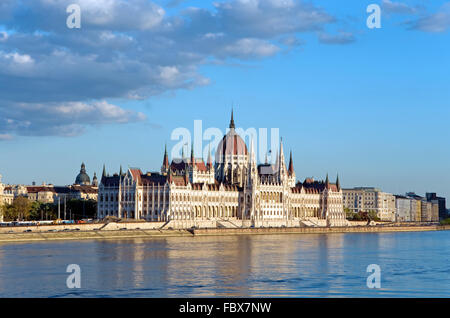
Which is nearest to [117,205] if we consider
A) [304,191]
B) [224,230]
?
[224,230]

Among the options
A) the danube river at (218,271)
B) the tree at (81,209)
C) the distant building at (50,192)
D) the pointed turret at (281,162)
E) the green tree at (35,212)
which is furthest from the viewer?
the distant building at (50,192)

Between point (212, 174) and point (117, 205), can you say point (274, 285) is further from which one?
point (212, 174)

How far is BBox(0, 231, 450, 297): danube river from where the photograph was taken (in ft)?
130

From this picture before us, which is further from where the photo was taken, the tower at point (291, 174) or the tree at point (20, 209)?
the tower at point (291, 174)

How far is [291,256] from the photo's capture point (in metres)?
62.8

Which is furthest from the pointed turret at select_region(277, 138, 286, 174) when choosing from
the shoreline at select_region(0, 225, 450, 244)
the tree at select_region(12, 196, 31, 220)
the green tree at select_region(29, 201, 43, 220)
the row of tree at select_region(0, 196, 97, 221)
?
the tree at select_region(12, 196, 31, 220)

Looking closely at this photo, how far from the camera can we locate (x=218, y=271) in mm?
49344

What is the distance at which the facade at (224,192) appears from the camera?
4771 inches

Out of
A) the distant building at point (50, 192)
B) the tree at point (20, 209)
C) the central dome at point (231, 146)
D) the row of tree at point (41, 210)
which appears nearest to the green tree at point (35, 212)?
the row of tree at point (41, 210)

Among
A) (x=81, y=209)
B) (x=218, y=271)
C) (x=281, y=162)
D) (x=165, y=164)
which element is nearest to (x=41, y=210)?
(x=81, y=209)

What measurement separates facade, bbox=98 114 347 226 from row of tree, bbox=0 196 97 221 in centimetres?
617

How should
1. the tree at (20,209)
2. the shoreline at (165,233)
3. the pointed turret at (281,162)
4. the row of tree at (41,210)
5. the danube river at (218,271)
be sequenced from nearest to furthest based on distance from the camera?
1. the danube river at (218,271)
2. the shoreline at (165,233)
3. the tree at (20,209)
4. the row of tree at (41,210)
5. the pointed turret at (281,162)

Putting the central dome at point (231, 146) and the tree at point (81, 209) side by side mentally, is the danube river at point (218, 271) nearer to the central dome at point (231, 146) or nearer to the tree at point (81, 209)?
the tree at point (81, 209)
